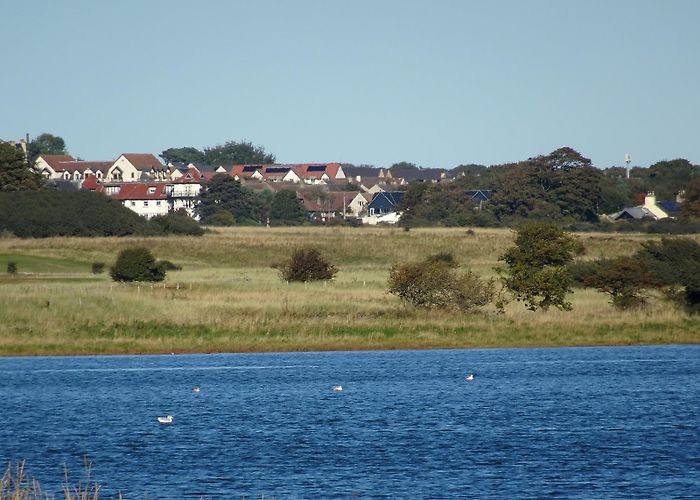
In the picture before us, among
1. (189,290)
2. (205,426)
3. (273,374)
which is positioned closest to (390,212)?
(189,290)

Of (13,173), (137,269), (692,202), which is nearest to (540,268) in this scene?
(137,269)

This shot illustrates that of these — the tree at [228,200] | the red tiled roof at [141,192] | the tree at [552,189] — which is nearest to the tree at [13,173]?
the tree at [228,200]

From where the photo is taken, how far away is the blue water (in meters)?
29.1

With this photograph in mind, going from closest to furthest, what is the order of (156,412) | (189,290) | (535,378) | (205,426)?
(205,426)
(156,412)
(535,378)
(189,290)

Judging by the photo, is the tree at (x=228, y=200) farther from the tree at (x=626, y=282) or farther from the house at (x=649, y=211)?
the tree at (x=626, y=282)

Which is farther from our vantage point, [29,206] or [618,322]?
[29,206]

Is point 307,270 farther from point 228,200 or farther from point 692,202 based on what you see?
point 228,200

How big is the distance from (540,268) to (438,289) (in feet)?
16.7

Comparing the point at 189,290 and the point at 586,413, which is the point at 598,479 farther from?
the point at 189,290

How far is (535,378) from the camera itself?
158 feet

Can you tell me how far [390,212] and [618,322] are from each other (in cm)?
13688

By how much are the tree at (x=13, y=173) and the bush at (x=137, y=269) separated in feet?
216

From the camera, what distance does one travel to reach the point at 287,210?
18550cm

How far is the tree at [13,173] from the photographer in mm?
142375
